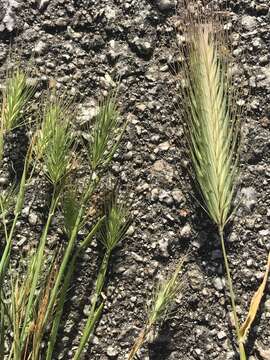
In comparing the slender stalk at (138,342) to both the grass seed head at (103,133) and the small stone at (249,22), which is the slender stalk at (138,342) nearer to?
the grass seed head at (103,133)

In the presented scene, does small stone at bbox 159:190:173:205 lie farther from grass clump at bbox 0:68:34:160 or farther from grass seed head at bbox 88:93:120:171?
grass clump at bbox 0:68:34:160

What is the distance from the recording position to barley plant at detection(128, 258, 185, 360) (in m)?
1.43

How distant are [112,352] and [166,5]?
3.11ft

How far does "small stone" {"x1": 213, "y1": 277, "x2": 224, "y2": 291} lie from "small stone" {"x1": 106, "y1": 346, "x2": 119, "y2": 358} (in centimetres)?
30

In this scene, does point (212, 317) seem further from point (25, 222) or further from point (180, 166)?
point (25, 222)

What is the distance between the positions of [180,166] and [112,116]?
9.7 inches

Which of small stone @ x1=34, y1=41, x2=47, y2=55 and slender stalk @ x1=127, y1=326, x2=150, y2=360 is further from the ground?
small stone @ x1=34, y1=41, x2=47, y2=55

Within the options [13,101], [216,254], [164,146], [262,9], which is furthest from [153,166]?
[262,9]

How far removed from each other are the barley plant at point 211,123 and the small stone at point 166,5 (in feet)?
0.47

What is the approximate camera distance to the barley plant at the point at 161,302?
143cm

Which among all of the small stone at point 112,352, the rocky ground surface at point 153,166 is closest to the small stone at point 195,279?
the rocky ground surface at point 153,166

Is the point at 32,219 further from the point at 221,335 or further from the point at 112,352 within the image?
the point at 221,335

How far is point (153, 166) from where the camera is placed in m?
1.61

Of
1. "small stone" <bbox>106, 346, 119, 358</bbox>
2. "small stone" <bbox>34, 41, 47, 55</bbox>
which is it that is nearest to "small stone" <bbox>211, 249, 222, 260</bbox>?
"small stone" <bbox>106, 346, 119, 358</bbox>
